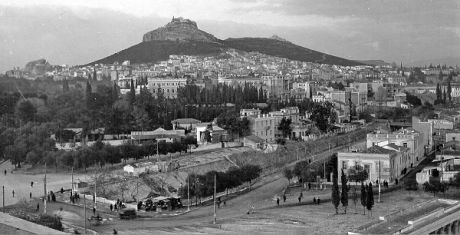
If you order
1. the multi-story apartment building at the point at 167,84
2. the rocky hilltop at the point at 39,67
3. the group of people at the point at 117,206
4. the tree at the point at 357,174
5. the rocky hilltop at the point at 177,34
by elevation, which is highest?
the rocky hilltop at the point at 177,34

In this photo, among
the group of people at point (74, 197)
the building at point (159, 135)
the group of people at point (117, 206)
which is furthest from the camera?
the building at point (159, 135)

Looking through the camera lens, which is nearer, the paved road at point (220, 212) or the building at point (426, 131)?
the paved road at point (220, 212)

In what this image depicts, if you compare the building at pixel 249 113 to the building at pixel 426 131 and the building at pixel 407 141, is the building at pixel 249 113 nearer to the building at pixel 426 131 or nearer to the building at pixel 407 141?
the building at pixel 426 131

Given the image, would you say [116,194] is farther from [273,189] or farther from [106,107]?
[106,107]

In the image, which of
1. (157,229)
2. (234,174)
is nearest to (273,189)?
(234,174)

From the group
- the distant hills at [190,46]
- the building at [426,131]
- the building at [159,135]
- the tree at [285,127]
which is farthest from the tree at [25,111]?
the distant hills at [190,46]

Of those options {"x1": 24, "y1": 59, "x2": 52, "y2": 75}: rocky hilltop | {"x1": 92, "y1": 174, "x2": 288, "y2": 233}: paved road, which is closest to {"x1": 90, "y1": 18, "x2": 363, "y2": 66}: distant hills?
{"x1": 24, "y1": 59, "x2": 52, "y2": 75}: rocky hilltop

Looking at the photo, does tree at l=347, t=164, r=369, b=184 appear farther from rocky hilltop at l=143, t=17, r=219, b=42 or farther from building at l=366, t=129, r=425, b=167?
rocky hilltop at l=143, t=17, r=219, b=42
